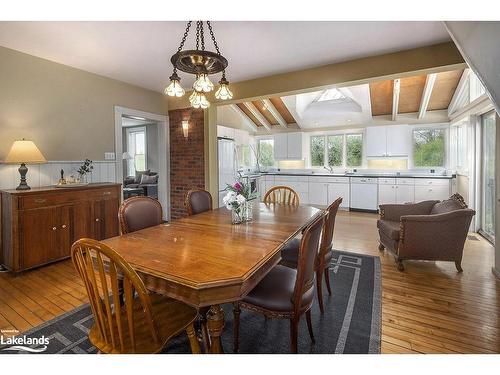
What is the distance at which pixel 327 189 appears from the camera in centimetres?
669

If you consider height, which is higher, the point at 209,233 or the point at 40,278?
the point at 209,233

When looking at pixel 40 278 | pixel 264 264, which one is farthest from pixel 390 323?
pixel 40 278

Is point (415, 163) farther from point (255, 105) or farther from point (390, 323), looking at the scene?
point (390, 323)

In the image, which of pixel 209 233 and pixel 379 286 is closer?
pixel 209 233

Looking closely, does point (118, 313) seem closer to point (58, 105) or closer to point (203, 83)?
point (203, 83)

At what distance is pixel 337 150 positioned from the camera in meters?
7.09

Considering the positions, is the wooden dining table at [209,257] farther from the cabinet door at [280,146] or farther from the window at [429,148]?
the cabinet door at [280,146]

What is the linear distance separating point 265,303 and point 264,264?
32cm

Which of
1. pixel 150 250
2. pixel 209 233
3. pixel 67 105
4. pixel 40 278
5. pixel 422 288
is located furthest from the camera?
pixel 67 105

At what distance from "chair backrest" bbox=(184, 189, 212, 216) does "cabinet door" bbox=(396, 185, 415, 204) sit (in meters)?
4.69

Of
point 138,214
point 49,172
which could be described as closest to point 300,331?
point 138,214

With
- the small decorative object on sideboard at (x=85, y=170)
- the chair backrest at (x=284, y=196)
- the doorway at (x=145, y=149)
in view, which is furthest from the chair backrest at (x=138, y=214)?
the doorway at (x=145, y=149)

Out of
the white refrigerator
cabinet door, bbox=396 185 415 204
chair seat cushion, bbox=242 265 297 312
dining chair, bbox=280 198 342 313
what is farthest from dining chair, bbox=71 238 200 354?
cabinet door, bbox=396 185 415 204

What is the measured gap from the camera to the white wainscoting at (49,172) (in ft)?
10.1
